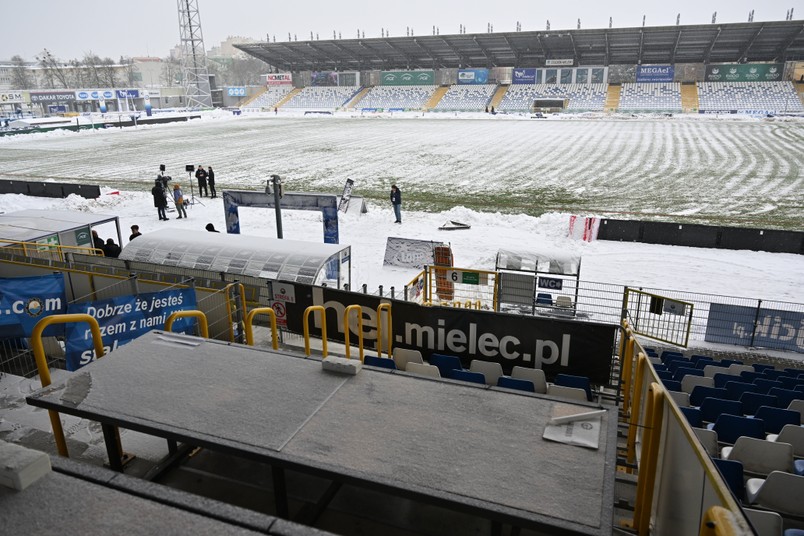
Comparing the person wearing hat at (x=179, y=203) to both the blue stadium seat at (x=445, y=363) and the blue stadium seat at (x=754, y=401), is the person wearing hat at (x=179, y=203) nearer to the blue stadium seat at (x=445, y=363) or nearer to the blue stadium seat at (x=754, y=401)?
the blue stadium seat at (x=445, y=363)

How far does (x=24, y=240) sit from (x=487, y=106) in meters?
81.3

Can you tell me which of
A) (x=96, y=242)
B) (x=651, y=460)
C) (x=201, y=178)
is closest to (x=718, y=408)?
(x=651, y=460)

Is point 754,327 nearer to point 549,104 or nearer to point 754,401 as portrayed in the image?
point 754,401

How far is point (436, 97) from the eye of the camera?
9706cm

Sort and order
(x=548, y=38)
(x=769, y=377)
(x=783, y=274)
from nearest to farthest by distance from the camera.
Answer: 1. (x=769, y=377)
2. (x=783, y=274)
3. (x=548, y=38)

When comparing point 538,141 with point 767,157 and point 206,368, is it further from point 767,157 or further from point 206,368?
point 206,368

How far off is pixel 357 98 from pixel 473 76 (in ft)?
70.9

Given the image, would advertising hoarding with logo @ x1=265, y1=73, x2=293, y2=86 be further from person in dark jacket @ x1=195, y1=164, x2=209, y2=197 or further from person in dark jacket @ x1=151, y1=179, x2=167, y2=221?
person in dark jacket @ x1=151, y1=179, x2=167, y2=221

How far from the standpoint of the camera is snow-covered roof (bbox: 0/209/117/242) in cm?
1594

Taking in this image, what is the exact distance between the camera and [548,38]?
85.5 m

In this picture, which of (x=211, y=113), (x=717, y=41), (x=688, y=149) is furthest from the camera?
(x=211, y=113)

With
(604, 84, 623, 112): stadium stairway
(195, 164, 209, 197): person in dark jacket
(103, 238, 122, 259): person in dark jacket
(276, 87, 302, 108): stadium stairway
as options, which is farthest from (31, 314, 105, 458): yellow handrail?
(276, 87, 302, 108): stadium stairway

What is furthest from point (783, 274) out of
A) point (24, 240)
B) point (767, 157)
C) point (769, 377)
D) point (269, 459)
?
point (767, 157)

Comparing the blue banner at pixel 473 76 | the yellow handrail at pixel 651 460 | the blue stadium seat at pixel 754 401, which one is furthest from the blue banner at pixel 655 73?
the yellow handrail at pixel 651 460
